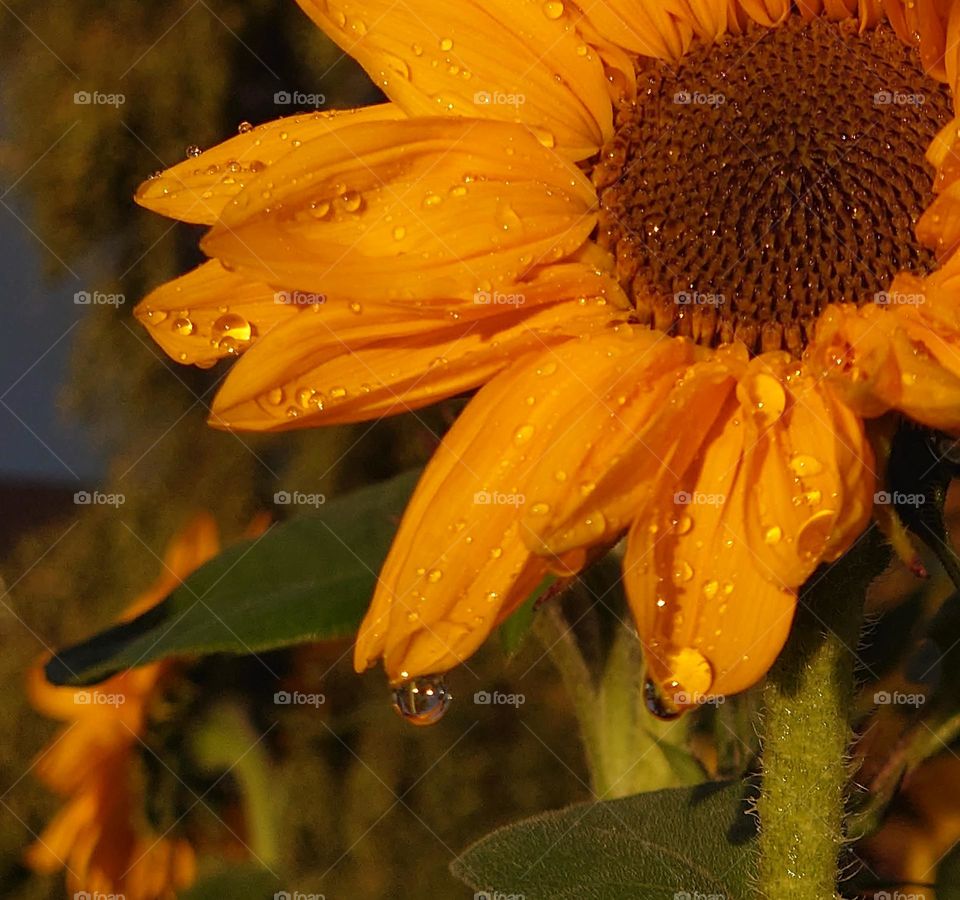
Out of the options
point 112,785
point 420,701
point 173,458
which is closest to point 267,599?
point 420,701

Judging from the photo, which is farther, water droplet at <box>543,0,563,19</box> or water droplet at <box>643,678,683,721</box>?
water droplet at <box>543,0,563,19</box>

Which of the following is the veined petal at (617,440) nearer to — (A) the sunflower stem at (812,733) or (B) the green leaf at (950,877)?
(A) the sunflower stem at (812,733)

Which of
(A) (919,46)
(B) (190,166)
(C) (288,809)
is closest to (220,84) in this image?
(C) (288,809)

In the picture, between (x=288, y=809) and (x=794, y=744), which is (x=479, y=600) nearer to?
(x=794, y=744)

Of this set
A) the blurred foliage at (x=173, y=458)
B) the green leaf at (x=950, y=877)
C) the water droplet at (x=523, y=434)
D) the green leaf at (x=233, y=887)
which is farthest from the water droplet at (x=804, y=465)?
the blurred foliage at (x=173, y=458)

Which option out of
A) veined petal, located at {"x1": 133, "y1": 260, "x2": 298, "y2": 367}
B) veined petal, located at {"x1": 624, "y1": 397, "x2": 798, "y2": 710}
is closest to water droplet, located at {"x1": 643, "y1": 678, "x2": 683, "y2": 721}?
veined petal, located at {"x1": 624, "y1": 397, "x2": 798, "y2": 710}

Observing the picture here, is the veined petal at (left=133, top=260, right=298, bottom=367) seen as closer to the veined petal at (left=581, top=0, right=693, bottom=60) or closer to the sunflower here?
the sunflower
